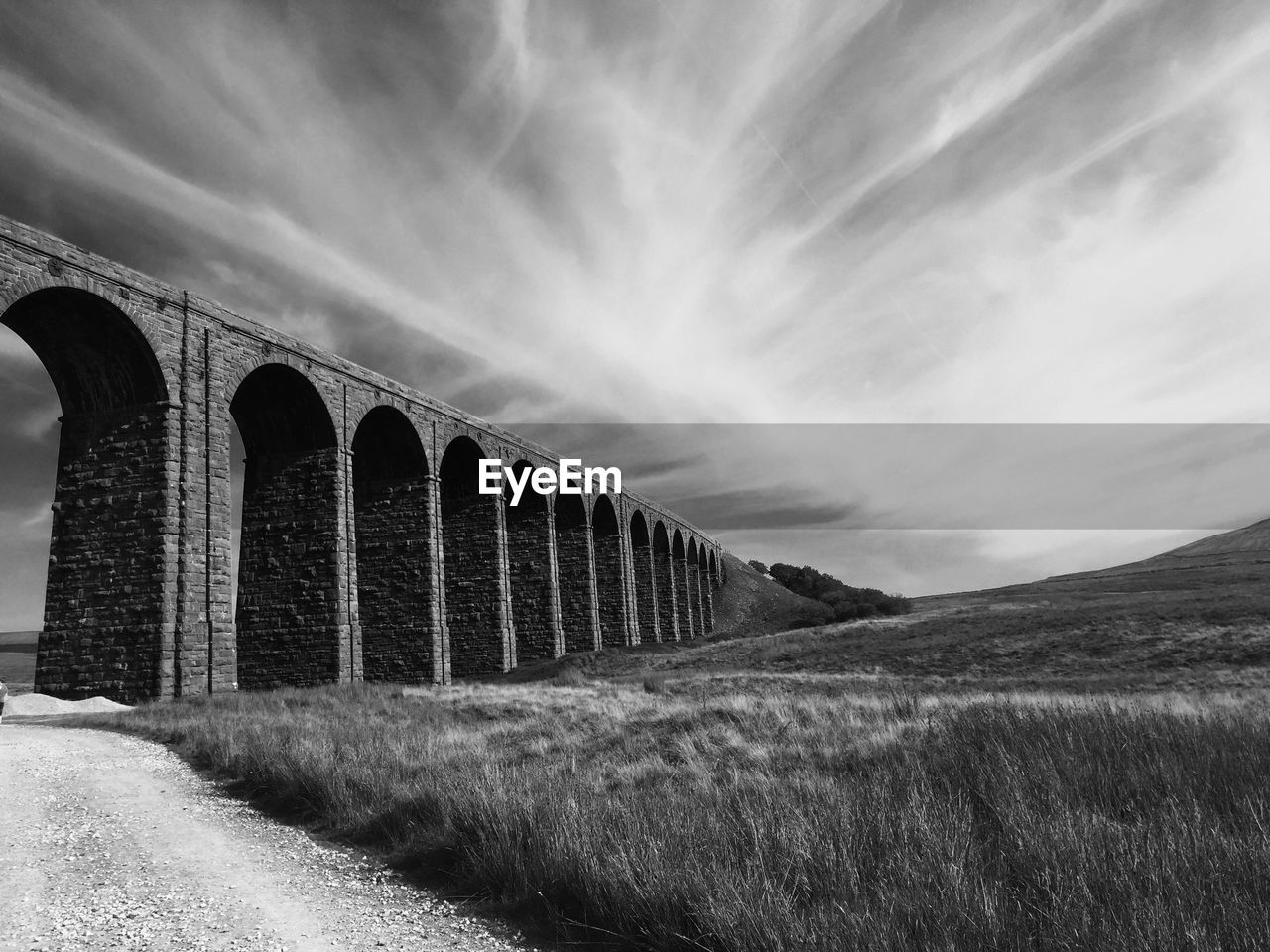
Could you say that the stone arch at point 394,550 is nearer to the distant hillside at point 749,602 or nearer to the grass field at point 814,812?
the grass field at point 814,812

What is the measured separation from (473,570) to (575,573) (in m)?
10.3

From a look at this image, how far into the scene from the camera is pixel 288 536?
21.8m

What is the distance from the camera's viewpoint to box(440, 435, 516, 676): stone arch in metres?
29.4

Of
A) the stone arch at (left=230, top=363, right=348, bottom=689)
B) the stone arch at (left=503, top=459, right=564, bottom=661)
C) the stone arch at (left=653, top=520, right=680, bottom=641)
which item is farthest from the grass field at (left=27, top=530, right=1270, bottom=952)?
the stone arch at (left=653, top=520, right=680, bottom=641)

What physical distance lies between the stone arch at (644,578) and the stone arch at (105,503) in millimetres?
33775

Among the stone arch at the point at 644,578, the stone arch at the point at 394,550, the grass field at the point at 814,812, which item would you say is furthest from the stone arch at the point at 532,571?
the grass field at the point at 814,812

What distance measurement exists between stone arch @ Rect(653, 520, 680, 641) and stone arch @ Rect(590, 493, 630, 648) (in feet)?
33.3

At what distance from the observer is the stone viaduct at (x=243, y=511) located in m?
16.5

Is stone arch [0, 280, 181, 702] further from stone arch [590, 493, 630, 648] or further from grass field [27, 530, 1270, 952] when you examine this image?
stone arch [590, 493, 630, 648]

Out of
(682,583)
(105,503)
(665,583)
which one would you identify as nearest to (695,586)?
(682,583)

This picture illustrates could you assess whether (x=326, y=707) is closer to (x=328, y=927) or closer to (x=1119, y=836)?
(x=328, y=927)

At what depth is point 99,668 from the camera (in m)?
16.5

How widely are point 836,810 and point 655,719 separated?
7.77 metres

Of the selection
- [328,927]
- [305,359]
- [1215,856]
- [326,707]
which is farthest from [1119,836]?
[305,359]
